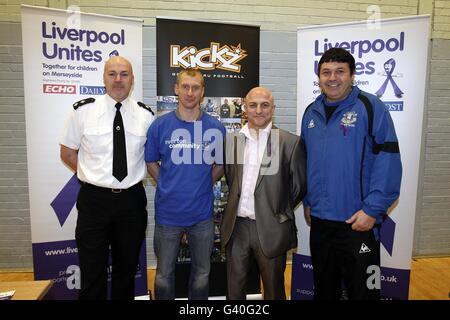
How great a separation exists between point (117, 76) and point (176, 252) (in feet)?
4.07

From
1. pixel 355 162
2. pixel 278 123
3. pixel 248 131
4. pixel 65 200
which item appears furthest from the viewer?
pixel 278 123

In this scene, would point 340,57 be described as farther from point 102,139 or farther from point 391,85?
point 102,139

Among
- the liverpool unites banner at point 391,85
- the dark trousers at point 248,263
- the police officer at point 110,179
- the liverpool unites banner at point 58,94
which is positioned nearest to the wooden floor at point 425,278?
the liverpool unites banner at point 391,85

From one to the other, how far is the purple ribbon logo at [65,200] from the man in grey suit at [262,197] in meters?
1.51

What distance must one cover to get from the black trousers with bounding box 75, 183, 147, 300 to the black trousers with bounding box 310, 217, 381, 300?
118 cm

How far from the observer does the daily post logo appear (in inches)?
112

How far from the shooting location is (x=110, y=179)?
89.6 inches

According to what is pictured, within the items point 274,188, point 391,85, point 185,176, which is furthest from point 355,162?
point 391,85

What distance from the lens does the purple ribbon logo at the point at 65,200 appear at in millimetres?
3035

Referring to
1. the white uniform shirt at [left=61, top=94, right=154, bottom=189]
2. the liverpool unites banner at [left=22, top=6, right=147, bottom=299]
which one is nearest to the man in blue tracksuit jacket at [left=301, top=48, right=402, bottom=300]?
the white uniform shirt at [left=61, top=94, right=154, bottom=189]

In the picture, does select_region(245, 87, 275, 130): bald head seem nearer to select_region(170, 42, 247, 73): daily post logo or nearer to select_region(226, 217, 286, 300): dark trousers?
select_region(226, 217, 286, 300): dark trousers

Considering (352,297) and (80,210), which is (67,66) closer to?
(80,210)
